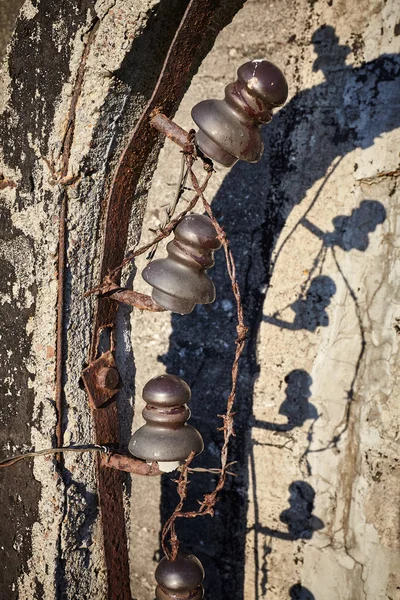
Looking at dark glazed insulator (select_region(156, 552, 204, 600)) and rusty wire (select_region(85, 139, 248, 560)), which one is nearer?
rusty wire (select_region(85, 139, 248, 560))

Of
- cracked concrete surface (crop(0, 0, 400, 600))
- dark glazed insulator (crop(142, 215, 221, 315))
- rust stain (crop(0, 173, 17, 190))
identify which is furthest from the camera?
cracked concrete surface (crop(0, 0, 400, 600))

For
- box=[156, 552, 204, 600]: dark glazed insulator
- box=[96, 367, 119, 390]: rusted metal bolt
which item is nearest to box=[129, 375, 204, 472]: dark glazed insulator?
box=[96, 367, 119, 390]: rusted metal bolt

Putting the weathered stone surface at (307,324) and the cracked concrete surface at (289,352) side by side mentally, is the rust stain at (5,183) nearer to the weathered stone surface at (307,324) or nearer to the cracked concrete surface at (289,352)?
the cracked concrete surface at (289,352)

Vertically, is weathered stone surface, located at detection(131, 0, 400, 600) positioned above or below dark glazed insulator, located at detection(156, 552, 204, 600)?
above

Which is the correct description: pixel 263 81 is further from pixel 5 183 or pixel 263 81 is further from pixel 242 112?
pixel 5 183

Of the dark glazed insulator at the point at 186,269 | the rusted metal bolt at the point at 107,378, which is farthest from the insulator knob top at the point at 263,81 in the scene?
the rusted metal bolt at the point at 107,378

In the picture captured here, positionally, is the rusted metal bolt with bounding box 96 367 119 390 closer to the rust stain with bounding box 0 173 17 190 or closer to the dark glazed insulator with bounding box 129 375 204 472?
the dark glazed insulator with bounding box 129 375 204 472

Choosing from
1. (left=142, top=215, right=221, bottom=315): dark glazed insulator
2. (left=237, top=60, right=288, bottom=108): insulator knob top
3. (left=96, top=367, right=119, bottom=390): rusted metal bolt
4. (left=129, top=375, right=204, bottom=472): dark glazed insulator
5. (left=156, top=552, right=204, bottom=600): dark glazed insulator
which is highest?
(left=237, top=60, right=288, bottom=108): insulator knob top
